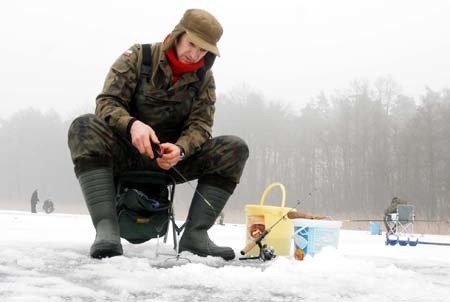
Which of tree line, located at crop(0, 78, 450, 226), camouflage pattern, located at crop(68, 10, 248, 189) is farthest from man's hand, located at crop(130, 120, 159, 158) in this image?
tree line, located at crop(0, 78, 450, 226)

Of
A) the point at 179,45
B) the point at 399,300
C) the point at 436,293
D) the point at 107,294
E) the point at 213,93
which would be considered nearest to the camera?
the point at 107,294

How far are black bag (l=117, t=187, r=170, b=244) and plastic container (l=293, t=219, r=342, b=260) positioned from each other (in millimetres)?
734

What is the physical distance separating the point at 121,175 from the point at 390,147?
119 feet

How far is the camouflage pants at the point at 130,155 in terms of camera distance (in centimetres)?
244

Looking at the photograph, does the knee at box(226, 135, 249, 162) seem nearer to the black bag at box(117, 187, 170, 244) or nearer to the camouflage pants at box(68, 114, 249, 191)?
the camouflage pants at box(68, 114, 249, 191)

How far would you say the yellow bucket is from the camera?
2.89 metres

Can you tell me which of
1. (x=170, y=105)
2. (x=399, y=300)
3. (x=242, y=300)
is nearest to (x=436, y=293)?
(x=399, y=300)

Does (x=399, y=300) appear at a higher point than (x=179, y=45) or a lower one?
lower

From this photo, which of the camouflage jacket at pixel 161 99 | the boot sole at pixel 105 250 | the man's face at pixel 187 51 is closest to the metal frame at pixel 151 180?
the camouflage jacket at pixel 161 99

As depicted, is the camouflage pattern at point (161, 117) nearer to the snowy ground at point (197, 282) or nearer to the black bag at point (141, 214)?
the black bag at point (141, 214)

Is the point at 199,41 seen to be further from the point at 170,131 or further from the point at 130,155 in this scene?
the point at 130,155

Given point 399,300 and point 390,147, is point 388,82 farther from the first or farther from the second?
point 399,300

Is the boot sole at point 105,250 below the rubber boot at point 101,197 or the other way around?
below

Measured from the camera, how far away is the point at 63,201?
188 feet
